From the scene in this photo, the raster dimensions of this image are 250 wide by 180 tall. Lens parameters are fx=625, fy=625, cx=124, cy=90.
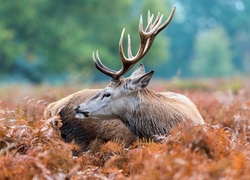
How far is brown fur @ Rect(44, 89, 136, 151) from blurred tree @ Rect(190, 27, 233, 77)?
162 ft

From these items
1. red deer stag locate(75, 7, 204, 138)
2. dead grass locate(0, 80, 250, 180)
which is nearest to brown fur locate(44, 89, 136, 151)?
red deer stag locate(75, 7, 204, 138)

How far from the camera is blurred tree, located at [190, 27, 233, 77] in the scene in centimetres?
5609

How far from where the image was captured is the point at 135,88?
5.95m

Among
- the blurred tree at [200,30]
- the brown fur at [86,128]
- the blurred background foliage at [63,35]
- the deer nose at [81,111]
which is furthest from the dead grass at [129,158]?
the blurred tree at [200,30]

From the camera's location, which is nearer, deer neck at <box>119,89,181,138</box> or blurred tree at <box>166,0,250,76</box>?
deer neck at <box>119,89,181,138</box>

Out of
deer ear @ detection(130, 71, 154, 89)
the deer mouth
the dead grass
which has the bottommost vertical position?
the dead grass

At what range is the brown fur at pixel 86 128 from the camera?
602cm

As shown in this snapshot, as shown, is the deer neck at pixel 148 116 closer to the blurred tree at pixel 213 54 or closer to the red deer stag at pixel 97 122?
the red deer stag at pixel 97 122

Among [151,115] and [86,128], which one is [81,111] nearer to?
[86,128]

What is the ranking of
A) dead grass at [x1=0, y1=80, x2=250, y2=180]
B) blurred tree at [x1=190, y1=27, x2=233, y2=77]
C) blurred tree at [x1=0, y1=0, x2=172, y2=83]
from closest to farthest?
1. dead grass at [x1=0, y1=80, x2=250, y2=180]
2. blurred tree at [x1=0, y1=0, x2=172, y2=83]
3. blurred tree at [x1=190, y1=27, x2=233, y2=77]

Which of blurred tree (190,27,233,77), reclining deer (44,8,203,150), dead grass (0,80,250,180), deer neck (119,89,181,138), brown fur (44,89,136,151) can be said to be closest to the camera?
dead grass (0,80,250,180)

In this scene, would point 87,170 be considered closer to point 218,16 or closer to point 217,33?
point 218,16

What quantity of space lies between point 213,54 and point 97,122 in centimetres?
5238

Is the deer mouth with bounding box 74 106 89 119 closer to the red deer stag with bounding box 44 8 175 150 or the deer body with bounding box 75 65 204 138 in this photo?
the deer body with bounding box 75 65 204 138
